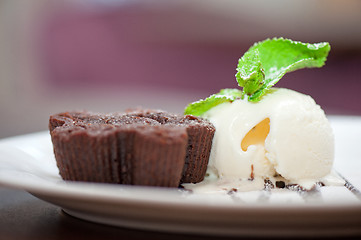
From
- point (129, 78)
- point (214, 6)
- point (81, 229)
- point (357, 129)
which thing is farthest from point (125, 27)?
point (81, 229)

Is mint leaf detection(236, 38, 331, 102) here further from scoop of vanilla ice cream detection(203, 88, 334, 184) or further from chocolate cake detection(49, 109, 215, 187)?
chocolate cake detection(49, 109, 215, 187)

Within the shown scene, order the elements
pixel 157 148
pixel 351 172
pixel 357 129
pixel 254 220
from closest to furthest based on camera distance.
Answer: pixel 254 220
pixel 157 148
pixel 351 172
pixel 357 129

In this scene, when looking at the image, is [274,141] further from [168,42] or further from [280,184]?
[168,42]

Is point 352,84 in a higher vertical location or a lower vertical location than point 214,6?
lower

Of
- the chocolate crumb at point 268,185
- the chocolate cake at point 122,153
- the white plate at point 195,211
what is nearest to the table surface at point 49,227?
the white plate at point 195,211

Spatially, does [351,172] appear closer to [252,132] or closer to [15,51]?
[252,132]

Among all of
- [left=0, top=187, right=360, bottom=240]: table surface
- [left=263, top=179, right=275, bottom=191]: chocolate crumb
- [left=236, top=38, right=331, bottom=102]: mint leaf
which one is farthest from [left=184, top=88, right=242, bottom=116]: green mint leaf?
[left=0, top=187, right=360, bottom=240]: table surface
